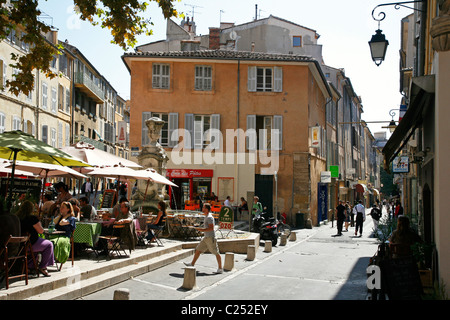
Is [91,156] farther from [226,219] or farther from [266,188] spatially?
[266,188]

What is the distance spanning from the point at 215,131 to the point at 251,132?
2.02m

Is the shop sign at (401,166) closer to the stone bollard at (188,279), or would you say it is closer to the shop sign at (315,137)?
the shop sign at (315,137)

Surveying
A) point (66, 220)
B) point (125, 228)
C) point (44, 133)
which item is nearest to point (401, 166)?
point (125, 228)

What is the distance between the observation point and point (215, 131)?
29.2 meters

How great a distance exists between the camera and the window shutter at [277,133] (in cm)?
2940

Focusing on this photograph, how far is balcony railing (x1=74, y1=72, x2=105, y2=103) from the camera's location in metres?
41.4

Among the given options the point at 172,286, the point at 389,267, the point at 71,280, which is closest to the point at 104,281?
the point at 71,280

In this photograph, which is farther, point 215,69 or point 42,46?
point 215,69

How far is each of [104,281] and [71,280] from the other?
698mm

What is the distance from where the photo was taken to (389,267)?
7.27 m

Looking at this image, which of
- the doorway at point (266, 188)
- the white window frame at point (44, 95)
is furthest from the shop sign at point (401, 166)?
the white window frame at point (44, 95)

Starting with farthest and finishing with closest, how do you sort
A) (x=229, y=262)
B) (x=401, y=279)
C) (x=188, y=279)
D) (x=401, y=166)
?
(x=401, y=166) < (x=229, y=262) < (x=188, y=279) < (x=401, y=279)
